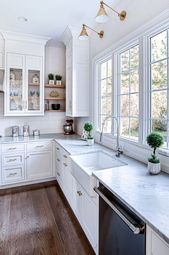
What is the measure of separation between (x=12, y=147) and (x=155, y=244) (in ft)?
8.60

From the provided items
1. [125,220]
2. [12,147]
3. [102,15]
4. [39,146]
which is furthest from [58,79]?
[125,220]

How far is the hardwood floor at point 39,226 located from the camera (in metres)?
1.72

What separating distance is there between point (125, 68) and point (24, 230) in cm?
224

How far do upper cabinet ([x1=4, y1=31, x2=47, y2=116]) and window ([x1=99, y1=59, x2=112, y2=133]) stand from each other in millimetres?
1195

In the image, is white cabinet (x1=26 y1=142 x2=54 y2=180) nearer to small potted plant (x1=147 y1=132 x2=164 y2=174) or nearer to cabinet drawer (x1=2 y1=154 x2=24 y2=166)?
cabinet drawer (x1=2 y1=154 x2=24 y2=166)

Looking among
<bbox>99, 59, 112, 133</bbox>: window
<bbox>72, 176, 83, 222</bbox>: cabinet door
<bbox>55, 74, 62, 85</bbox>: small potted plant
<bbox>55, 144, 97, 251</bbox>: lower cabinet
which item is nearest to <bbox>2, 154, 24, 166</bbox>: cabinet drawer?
<bbox>55, 144, 97, 251</bbox>: lower cabinet

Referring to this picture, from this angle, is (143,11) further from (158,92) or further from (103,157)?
(103,157)

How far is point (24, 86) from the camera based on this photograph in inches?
130

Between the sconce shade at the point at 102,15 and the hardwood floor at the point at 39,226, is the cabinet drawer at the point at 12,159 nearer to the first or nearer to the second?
the hardwood floor at the point at 39,226

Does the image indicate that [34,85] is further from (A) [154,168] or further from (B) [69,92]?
(A) [154,168]

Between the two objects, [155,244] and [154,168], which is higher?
[154,168]

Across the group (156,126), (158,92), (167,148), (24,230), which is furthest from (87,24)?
(24,230)

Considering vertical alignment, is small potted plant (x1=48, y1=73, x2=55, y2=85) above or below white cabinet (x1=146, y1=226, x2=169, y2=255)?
above

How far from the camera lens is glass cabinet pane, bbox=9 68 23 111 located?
322 centimetres
